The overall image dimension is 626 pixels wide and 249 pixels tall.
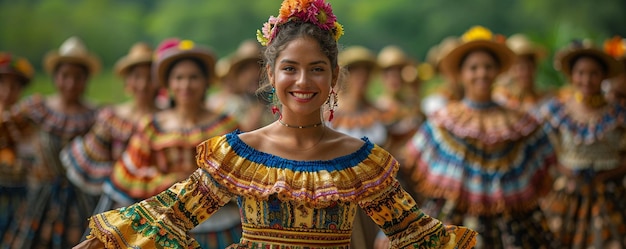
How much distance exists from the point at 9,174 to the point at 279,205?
4.73 metres

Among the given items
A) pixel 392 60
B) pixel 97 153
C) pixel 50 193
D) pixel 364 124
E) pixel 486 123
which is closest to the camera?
pixel 486 123

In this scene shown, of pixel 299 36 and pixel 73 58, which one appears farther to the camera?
pixel 73 58

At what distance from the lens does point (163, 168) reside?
5.99 m

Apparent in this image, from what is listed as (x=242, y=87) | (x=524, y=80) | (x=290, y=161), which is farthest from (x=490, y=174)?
(x=242, y=87)

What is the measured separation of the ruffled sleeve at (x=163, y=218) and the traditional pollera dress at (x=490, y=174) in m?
2.86

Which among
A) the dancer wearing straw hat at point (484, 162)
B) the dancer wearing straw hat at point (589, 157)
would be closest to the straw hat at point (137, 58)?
the dancer wearing straw hat at point (484, 162)

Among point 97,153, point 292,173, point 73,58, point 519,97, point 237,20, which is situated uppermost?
point 237,20

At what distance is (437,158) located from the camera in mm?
6305

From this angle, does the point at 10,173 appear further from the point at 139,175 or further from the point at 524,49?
the point at 524,49

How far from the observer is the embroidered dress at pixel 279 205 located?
11.5ft

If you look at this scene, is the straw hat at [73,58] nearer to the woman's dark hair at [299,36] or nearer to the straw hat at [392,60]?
the straw hat at [392,60]

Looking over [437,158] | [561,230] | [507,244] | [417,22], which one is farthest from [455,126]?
[417,22]

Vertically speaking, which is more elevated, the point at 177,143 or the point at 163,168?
the point at 177,143

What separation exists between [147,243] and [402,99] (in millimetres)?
7990
